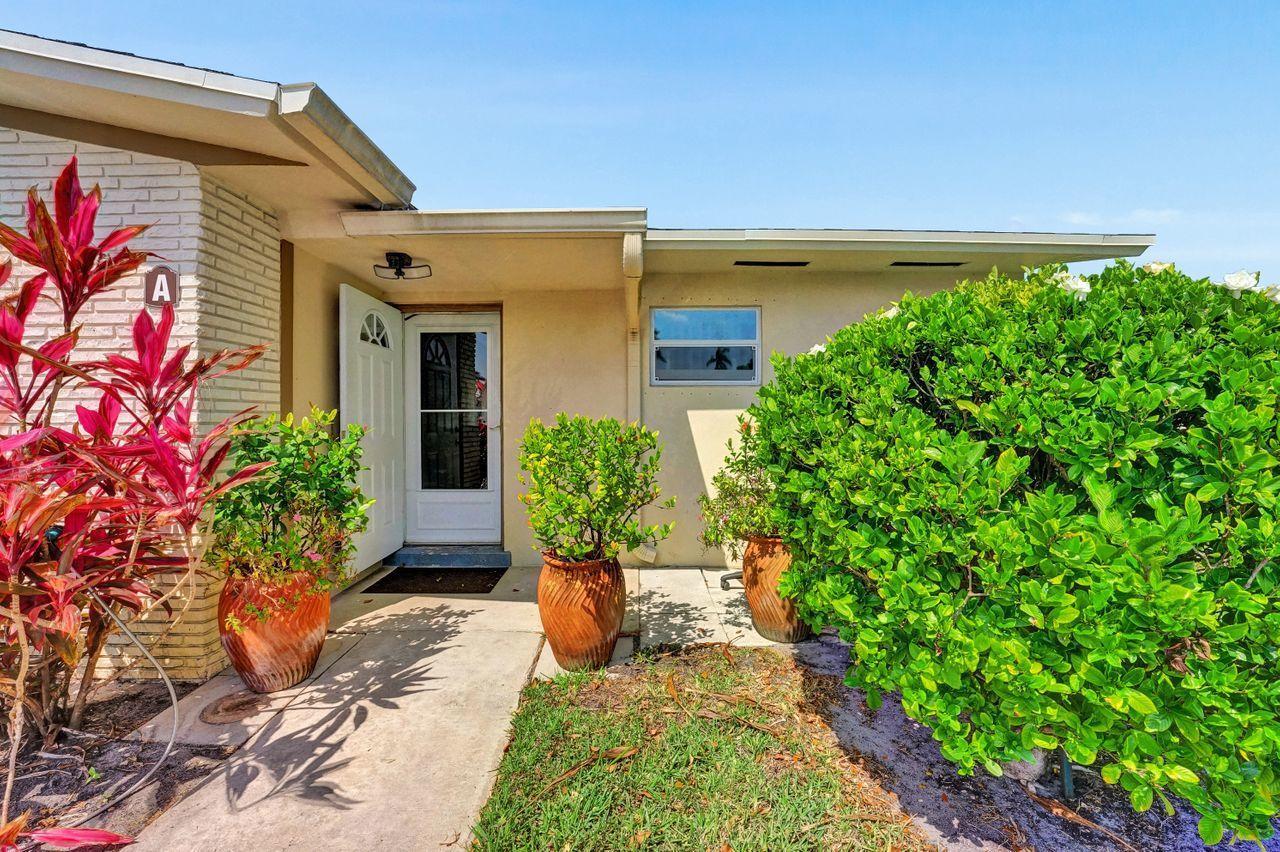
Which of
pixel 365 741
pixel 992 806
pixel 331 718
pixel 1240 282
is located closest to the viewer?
pixel 1240 282

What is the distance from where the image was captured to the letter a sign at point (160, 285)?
277cm

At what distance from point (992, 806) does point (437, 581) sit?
4043 mm

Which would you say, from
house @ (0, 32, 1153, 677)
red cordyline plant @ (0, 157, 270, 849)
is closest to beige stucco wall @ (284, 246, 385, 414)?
house @ (0, 32, 1153, 677)

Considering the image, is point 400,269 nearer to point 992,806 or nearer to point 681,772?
point 681,772

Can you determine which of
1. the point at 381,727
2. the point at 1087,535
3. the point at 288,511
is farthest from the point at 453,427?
the point at 1087,535

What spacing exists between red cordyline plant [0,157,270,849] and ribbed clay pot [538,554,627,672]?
4.98ft

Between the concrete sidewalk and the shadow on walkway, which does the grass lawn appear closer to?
the concrete sidewalk

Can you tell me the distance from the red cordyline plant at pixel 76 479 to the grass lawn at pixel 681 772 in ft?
5.20

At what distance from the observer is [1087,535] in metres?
1.25

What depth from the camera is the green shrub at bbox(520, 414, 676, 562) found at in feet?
9.04

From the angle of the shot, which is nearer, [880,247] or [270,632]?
[270,632]

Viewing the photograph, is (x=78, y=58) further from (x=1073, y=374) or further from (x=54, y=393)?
(x=1073, y=374)

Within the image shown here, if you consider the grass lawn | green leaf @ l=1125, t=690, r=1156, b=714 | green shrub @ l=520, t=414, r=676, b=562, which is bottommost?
the grass lawn

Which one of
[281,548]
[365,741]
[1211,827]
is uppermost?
[281,548]
